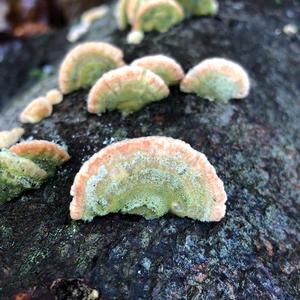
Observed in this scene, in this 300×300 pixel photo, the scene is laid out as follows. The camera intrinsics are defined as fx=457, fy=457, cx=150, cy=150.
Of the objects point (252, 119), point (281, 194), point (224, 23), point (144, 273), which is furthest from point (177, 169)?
point (224, 23)

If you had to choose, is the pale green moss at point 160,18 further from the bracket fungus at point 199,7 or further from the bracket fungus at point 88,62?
the bracket fungus at point 88,62

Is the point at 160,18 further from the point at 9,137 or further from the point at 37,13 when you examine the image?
the point at 37,13

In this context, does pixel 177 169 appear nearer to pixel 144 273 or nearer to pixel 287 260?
pixel 144 273

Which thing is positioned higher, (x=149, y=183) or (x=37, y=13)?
(x=149, y=183)

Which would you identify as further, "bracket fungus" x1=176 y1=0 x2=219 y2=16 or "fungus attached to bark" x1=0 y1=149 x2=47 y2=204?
"bracket fungus" x1=176 y1=0 x2=219 y2=16

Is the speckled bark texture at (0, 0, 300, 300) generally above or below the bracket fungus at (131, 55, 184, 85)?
below

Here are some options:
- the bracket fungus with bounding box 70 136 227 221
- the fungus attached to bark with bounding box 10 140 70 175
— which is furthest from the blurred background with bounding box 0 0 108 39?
the bracket fungus with bounding box 70 136 227 221

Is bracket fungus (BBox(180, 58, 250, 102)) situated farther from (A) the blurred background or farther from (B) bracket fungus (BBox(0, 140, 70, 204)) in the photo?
(A) the blurred background

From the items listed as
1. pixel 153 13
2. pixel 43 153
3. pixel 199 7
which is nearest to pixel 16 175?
pixel 43 153
